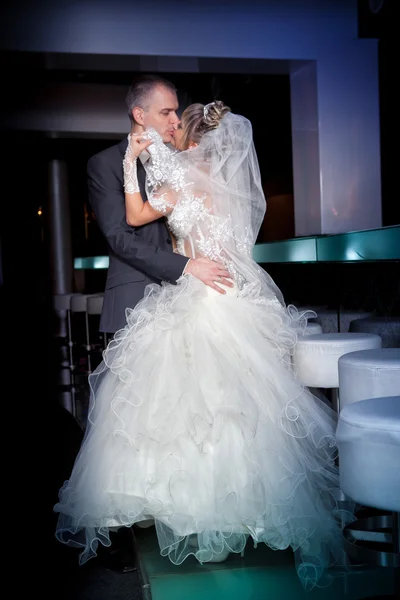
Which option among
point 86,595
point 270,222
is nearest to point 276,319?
point 86,595

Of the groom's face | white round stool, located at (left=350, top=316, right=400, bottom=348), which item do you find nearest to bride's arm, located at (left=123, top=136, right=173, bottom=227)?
the groom's face

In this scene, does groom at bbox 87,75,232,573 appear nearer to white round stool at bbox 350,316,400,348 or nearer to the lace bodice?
the lace bodice

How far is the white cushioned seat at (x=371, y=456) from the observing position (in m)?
1.40

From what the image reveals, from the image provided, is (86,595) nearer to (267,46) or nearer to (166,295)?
(166,295)

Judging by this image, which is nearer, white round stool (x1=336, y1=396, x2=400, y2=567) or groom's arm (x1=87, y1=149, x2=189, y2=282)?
white round stool (x1=336, y1=396, x2=400, y2=567)

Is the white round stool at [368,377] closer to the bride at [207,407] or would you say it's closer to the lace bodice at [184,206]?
the bride at [207,407]

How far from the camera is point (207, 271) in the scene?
236cm

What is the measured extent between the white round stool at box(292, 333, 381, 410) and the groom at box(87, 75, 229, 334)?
0.48 metres

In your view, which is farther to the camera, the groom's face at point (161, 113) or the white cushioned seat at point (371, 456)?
the groom's face at point (161, 113)

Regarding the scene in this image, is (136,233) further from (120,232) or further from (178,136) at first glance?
(178,136)

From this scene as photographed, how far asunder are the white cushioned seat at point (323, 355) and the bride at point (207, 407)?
0.40 feet

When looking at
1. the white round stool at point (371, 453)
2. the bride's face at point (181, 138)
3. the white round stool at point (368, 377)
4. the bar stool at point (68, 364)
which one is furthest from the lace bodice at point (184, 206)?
the bar stool at point (68, 364)

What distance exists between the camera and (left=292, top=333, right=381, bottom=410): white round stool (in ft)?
8.48

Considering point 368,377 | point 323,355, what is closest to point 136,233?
point 323,355
